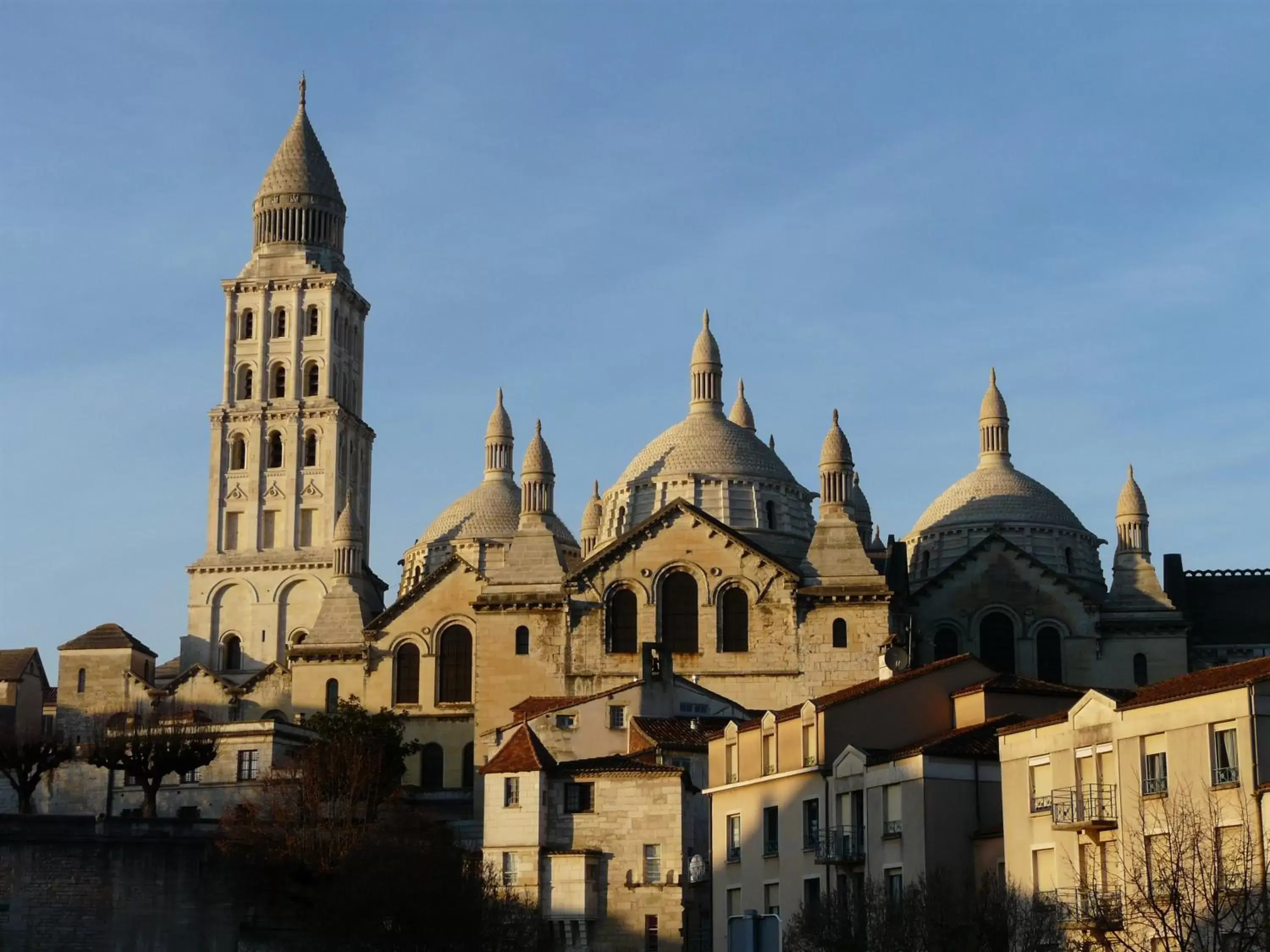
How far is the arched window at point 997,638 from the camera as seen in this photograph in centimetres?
8631

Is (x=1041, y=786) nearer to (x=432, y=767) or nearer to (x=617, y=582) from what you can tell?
(x=617, y=582)

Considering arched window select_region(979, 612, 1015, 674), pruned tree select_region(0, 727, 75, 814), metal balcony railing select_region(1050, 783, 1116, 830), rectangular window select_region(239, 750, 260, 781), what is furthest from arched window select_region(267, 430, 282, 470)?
metal balcony railing select_region(1050, 783, 1116, 830)

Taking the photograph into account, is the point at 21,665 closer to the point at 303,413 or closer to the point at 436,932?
the point at 303,413

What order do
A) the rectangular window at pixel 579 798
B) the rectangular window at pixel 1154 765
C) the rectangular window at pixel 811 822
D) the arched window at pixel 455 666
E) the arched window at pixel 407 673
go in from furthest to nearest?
the arched window at pixel 407 673 → the arched window at pixel 455 666 → the rectangular window at pixel 579 798 → the rectangular window at pixel 811 822 → the rectangular window at pixel 1154 765

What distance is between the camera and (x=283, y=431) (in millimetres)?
116000

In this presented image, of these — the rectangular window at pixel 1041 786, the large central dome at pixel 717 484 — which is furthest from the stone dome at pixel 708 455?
the rectangular window at pixel 1041 786

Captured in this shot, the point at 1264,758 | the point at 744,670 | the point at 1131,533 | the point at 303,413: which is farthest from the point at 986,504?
the point at 1264,758

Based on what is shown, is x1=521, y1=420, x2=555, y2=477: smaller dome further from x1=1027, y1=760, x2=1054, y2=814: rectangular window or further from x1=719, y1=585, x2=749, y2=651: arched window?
x1=1027, y1=760, x2=1054, y2=814: rectangular window

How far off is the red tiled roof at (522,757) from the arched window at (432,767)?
24.7 m

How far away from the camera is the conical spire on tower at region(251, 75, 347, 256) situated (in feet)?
391

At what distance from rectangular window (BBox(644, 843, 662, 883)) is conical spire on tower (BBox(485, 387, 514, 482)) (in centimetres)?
5173

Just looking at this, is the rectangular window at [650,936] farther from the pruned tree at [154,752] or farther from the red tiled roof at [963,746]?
the pruned tree at [154,752]

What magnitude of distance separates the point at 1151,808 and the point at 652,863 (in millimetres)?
22616

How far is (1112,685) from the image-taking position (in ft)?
276
